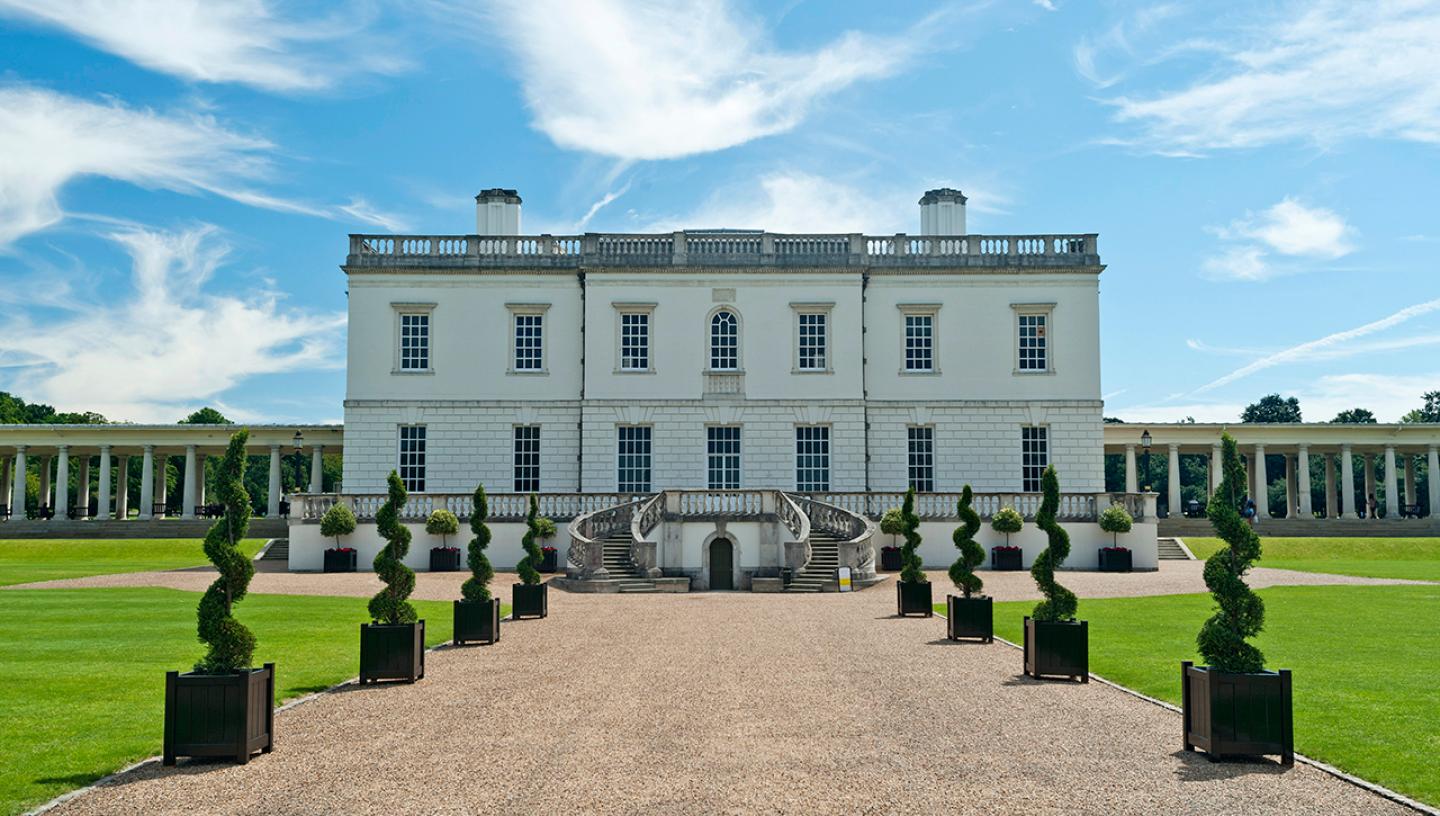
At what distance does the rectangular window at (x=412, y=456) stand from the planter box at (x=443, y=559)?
629 centimetres

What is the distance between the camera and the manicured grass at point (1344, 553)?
123ft

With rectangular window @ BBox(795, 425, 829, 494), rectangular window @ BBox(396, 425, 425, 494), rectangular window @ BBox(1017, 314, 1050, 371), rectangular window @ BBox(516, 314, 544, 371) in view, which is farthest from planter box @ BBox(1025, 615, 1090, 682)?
rectangular window @ BBox(396, 425, 425, 494)

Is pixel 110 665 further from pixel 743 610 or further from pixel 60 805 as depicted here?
pixel 743 610

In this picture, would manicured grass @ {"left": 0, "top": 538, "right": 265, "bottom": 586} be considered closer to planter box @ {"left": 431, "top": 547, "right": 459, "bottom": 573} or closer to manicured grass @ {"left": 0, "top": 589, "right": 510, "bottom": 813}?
planter box @ {"left": 431, "top": 547, "right": 459, "bottom": 573}

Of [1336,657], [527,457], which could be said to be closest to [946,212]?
[527,457]

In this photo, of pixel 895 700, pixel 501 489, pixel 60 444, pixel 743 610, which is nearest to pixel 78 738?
pixel 895 700

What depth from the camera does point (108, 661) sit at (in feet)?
51.6

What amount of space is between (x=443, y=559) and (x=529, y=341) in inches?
384

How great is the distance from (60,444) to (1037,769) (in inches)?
2301

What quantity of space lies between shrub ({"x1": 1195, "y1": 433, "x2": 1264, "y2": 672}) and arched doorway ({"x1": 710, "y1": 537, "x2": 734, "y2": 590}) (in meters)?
23.0

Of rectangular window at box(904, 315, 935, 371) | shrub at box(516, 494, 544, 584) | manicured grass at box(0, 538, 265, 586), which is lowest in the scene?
manicured grass at box(0, 538, 265, 586)

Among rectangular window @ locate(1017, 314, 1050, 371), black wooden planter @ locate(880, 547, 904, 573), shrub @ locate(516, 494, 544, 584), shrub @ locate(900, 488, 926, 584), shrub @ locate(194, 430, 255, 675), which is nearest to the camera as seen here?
shrub @ locate(194, 430, 255, 675)

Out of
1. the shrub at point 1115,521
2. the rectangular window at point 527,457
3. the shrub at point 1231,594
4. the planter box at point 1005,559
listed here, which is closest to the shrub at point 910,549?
the planter box at point 1005,559

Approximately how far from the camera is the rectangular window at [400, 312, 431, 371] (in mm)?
42719
